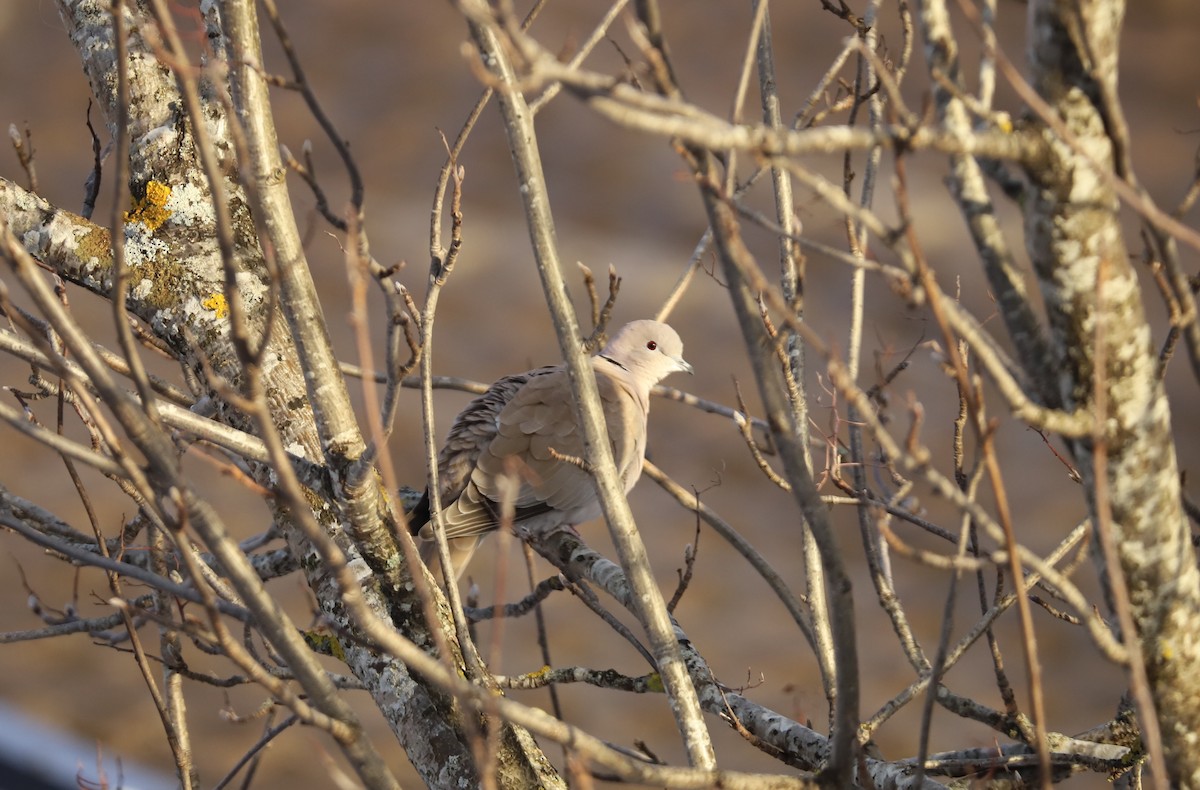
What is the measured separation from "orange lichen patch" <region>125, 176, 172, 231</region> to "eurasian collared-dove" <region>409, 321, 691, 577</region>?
71cm

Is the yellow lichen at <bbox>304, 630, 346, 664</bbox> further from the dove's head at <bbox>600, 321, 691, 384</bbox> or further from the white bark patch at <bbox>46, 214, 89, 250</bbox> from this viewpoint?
the dove's head at <bbox>600, 321, 691, 384</bbox>

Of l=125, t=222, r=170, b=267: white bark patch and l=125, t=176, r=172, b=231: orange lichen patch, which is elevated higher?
l=125, t=176, r=172, b=231: orange lichen patch

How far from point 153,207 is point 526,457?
2.78ft

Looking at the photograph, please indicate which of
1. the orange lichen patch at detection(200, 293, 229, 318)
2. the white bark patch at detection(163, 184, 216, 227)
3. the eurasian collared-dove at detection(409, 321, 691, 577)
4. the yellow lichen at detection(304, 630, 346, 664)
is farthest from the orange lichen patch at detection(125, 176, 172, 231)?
the eurasian collared-dove at detection(409, 321, 691, 577)

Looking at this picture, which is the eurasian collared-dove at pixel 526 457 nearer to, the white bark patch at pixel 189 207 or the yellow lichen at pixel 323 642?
the yellow lichen at pixel 323 642

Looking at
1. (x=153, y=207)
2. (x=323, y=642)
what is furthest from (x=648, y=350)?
(x=153, y=207)

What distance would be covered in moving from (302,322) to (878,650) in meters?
Answer: 2.59

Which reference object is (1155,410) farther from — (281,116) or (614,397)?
(281,116)

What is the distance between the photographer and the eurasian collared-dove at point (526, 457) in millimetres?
1961

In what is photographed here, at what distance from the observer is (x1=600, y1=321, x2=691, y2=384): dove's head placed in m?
2.24

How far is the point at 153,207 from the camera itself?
1367 millimetres

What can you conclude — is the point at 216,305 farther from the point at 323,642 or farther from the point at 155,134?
the point at 323,642

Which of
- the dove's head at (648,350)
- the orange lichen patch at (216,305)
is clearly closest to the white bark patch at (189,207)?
the orange lichen patch at (216,305)

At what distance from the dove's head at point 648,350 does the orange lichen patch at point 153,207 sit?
1083 mm
